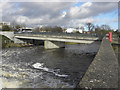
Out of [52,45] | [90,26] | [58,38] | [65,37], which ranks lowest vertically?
[52,45]

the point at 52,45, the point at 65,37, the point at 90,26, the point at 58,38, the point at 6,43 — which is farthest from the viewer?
the point at 90,26

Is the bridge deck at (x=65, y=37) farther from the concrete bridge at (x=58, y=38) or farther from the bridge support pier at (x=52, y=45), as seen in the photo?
the bridge support pier at (x=52, y=45)

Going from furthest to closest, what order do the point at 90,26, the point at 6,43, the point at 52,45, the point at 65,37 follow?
the point at 90,26 < the point at 6,43 < the point at 52,45 < the point at 65,37

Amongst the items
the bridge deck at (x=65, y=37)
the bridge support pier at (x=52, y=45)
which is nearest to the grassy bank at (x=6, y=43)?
the bridge deck at (x=65, y=37)

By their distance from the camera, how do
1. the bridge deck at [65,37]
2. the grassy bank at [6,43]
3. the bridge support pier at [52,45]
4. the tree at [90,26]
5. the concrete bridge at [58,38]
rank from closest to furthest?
the bridge deck at [65,37] < the concrete bridge at [58,38] < the bridge support pier at [52,45] < the grassy bank at [6,43] < the tree at [90,26]

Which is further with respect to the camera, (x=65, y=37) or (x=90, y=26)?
(x=90, y=26)

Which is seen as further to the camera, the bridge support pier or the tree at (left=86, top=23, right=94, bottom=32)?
the tree at (left=86, top=23, right=94, bottom=32)

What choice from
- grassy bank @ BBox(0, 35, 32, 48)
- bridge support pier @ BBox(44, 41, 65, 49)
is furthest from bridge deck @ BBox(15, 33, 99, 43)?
grassy bank @ BBox(0, 35, 32, 48)

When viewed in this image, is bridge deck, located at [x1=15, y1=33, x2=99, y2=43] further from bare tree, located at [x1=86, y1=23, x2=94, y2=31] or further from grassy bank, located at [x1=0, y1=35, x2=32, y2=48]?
bare tree, located at [x1=86, y1=23, x2=94, y2=31]

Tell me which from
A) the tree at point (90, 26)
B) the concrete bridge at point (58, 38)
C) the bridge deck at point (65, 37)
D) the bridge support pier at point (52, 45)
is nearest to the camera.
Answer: the bridge deck at point (65, 37)

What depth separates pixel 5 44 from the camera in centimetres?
5275

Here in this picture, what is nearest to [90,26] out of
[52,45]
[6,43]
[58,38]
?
[52,45]

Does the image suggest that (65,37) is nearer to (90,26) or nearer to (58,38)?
(58,38)

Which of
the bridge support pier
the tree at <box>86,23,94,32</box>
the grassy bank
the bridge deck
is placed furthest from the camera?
the tree at <box>86,23,94,32</box>
